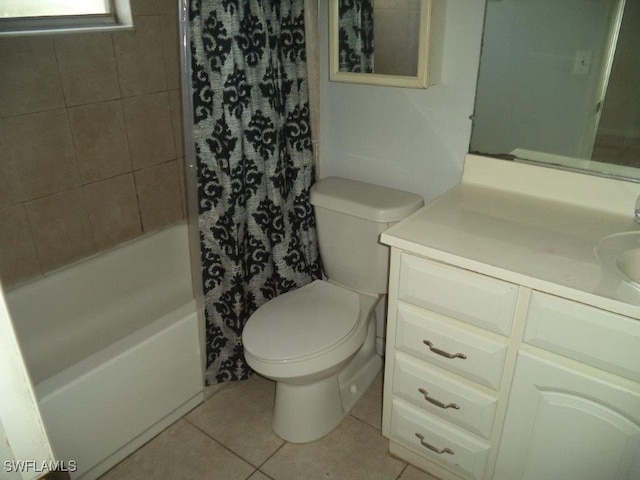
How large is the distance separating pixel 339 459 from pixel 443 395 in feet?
1.68

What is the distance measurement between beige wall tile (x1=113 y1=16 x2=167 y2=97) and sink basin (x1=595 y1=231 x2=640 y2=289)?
1719 mm

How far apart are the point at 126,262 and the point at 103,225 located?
0.20 metres

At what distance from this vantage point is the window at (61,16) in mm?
1694

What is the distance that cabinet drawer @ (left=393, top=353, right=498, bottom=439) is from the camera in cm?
139

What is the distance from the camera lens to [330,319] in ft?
5.69

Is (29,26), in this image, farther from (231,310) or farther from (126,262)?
(231,310)

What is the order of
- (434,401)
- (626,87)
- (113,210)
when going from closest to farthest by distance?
(626,87), (434,401), (113,210)

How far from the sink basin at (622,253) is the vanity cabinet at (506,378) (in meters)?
0.19

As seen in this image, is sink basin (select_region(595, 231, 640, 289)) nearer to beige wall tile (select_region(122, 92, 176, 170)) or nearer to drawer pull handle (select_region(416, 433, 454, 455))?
drawer pull handle (select_region(416, 433, 454, 455))

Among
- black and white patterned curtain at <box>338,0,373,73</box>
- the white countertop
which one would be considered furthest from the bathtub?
black and white patterned curtain at <box>338,0,373,73</box>

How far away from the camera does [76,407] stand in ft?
4.84

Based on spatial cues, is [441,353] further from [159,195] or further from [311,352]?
[159,195]

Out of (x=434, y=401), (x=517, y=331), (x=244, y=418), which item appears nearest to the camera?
(x=517, y=331)
